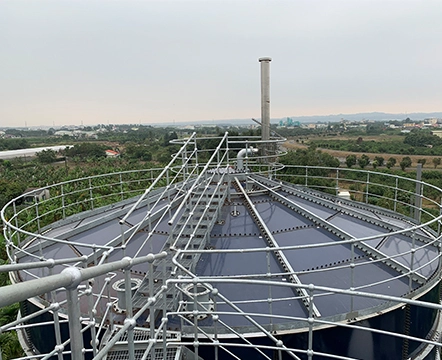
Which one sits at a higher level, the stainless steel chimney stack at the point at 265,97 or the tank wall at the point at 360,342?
the stainless steel chimney stack at the point at 265,97

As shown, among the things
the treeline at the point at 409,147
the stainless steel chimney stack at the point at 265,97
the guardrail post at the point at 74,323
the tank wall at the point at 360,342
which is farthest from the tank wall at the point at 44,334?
the treeline at the point at 409,147

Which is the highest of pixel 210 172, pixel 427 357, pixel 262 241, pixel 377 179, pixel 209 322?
pixel 210 172

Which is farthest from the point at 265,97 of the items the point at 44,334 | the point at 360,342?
the point at 44,334

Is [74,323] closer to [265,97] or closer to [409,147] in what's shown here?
[265,97]

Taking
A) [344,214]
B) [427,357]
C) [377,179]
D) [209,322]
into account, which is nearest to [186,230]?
[209,322]

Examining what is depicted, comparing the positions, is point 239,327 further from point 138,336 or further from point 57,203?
point 57,203

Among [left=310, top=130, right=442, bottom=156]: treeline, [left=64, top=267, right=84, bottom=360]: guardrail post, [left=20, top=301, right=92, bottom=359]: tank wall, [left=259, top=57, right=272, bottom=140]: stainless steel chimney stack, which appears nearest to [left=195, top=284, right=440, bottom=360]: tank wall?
[left=20, top=301, right=92, bottom=359]: tank wall

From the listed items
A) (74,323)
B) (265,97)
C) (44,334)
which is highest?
(265,97)

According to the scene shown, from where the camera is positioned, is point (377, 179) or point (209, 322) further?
point (377, 179)

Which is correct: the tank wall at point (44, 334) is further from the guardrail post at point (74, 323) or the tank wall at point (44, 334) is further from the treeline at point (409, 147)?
the treeline at point (409, 147)
